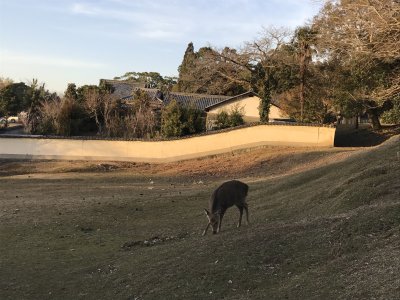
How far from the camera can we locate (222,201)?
10336 mm

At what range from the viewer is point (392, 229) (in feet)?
23.7

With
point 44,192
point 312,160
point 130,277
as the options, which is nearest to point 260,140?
point 312,160

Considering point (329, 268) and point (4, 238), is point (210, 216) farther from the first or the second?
point (4, 238)

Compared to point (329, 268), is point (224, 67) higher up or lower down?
higher up

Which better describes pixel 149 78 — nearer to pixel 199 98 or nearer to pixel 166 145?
pixel 199 98

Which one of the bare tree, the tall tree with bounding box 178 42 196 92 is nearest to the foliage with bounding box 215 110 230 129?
the bare tree

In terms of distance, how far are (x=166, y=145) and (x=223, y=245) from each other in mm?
25792

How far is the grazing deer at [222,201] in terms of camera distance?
401 inches

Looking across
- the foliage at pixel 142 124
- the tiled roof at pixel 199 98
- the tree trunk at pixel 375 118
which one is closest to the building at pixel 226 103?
the tiled roof at pixel 199 98

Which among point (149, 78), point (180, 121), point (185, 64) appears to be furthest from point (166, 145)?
point (149, 78)

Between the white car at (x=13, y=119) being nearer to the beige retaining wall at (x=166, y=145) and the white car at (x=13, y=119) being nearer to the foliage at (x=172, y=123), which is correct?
the beige retaining wall at (x=166, y=145)

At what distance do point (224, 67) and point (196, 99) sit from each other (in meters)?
10.7

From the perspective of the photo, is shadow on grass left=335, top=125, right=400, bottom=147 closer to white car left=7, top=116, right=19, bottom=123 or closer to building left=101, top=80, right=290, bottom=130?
building left=101, top=80, right=290, bottom=130

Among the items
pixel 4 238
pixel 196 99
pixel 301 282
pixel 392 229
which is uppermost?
pixel 196 99
